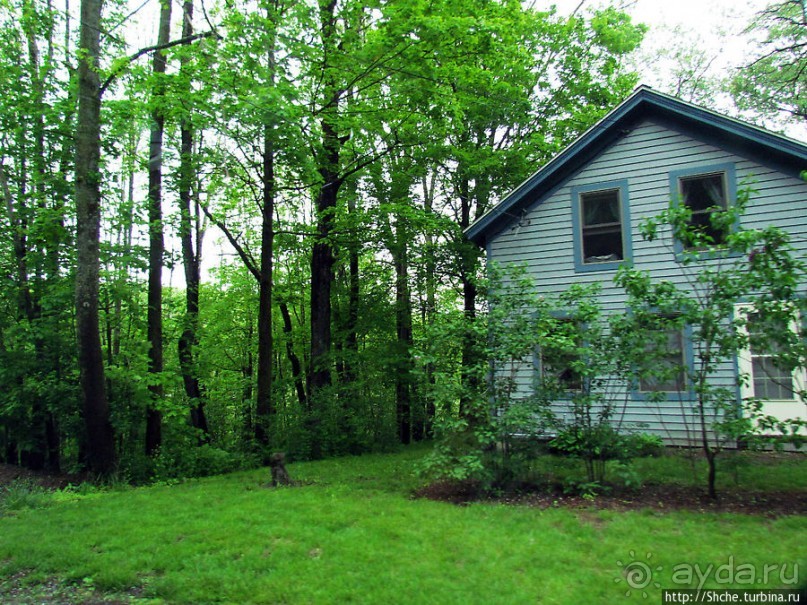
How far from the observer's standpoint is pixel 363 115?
12.7 meters

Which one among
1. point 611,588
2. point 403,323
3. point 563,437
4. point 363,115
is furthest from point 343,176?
point 611,588

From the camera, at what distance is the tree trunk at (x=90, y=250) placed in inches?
364

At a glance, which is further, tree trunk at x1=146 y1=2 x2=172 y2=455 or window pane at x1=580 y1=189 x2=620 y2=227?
tree trunk at x1=146 y1=2 x2=172 y2=455

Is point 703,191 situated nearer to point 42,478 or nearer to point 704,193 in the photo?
point 704,193

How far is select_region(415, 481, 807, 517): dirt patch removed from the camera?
607 cm

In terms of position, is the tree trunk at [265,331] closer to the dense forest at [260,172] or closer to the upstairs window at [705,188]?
the dense forest at [260,172]

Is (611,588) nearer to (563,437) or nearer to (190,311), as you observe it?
(563,437)

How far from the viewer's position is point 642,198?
10.3 meters

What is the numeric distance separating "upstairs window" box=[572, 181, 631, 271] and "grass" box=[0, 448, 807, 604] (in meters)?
4.73

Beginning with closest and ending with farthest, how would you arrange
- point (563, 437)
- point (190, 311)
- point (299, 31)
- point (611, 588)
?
1. point (611, 588)
2. point (563, 437)
3. point (299, 31)
4. point (190, 311)

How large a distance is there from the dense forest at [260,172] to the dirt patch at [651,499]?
1246 millimetres

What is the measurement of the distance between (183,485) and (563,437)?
20.6 feet

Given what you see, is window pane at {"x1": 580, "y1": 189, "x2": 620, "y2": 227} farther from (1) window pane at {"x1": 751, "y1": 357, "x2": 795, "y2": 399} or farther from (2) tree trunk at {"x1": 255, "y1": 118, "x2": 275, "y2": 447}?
(2) tree trunk at {"x1": 255, "y1": 118, "x2": 275, "y2": 447}

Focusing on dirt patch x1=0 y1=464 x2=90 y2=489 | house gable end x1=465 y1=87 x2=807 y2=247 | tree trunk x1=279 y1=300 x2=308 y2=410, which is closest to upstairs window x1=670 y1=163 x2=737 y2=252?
house gable end x1=465 y1=87 x2=807 y2=247
